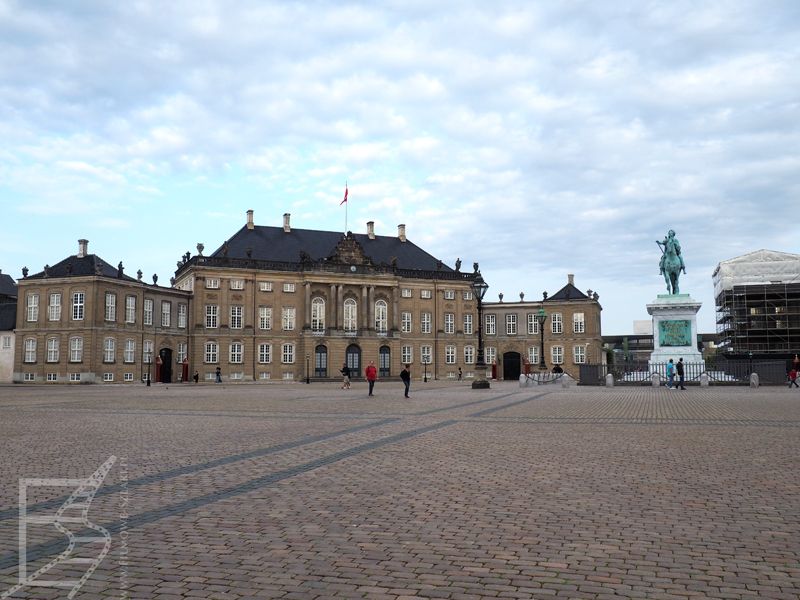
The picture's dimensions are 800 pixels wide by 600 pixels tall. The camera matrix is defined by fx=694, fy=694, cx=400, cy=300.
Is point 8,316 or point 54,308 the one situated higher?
point 54,308

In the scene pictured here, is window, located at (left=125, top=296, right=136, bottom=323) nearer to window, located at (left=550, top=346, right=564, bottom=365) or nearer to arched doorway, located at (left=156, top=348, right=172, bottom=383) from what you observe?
arched doorway, located at (left=156, top=348, right=172, bottom=383)

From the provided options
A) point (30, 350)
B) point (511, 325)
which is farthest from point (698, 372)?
point (30, 350)

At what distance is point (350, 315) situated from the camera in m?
75.9

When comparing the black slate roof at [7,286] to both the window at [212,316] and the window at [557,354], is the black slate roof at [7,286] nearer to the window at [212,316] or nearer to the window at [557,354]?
the window at [212,316]

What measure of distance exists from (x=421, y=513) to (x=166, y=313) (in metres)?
62.9

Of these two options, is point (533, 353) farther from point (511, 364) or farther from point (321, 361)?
point (321, 361)

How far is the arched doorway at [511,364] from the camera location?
8338 centimetres

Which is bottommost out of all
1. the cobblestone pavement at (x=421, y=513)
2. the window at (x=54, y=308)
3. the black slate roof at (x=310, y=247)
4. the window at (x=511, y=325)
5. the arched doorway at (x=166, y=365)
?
the cobblestone pavement at (x=421, y=513)

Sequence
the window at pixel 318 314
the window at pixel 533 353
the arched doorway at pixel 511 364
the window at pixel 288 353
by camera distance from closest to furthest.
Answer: the window at pixel 288 353, the window at pixel 318 314, the window at pixel 533 353, the arched doorway at pixel 511 364

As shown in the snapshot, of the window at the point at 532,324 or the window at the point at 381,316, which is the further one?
the window at the point at 532,324

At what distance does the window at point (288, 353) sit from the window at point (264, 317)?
267 cm

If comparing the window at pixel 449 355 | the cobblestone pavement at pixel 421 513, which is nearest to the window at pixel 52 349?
the window at pixel 449 355

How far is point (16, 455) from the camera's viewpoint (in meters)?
11.1

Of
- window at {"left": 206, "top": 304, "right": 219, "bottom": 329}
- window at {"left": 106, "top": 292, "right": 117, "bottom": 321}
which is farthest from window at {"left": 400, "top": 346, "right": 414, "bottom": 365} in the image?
window at {"left": 106, "top": 292, "right": 117, "bottom": 321}
